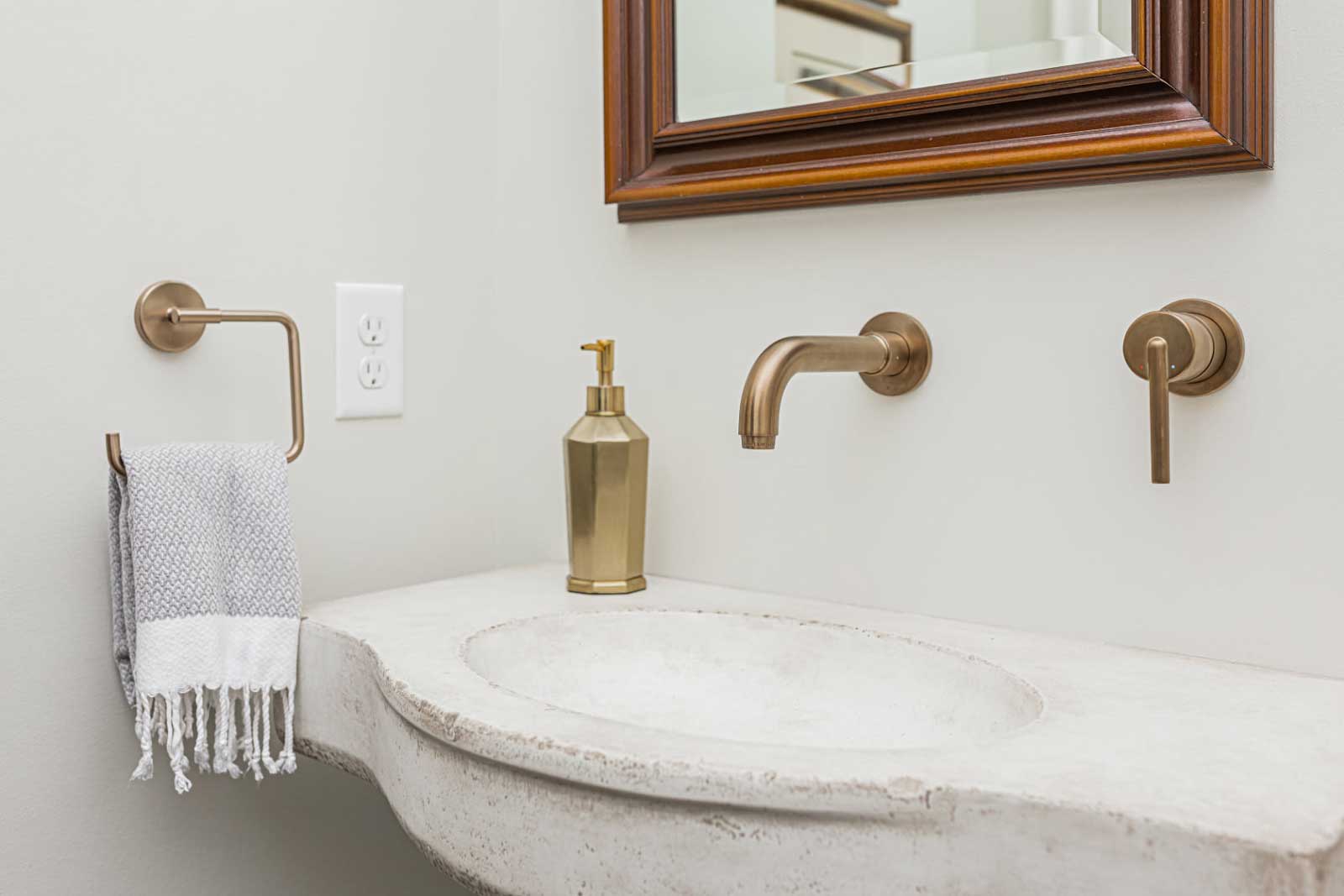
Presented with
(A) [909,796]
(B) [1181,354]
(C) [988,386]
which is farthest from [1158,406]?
(A) [909,796]

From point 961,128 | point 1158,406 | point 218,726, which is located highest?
point 961,128

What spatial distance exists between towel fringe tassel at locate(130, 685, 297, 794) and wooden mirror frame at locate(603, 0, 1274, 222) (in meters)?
0.56

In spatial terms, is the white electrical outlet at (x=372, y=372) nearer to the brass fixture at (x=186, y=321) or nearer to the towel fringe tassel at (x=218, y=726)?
the brass fixture at (x=186, y=321)

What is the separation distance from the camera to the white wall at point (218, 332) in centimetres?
88

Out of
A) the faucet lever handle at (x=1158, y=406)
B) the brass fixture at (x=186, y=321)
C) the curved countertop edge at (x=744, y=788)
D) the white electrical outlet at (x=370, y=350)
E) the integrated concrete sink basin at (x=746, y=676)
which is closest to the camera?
the curved countertop edge at (x=744, y=788)

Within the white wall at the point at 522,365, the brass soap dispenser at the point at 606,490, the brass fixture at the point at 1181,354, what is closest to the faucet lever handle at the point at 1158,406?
the brass fixture at the point at 1181,354

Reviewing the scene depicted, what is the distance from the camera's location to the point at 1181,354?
77 centimetres

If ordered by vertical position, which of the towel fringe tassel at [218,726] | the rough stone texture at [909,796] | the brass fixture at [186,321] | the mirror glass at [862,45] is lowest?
the towel fringe tassel at [218,726]

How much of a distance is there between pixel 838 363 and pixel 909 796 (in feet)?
1.29

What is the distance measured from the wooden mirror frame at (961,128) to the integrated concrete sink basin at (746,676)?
0.37 m

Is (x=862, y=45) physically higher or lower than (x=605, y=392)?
higher

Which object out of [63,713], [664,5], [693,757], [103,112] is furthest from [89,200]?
[693,757]

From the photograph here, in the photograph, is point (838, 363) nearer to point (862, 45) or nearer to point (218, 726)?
point (862, 45)

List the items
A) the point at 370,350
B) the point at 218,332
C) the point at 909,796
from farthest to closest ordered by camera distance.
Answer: the point at 370,350, the point at 218,332, the point at 909,796
